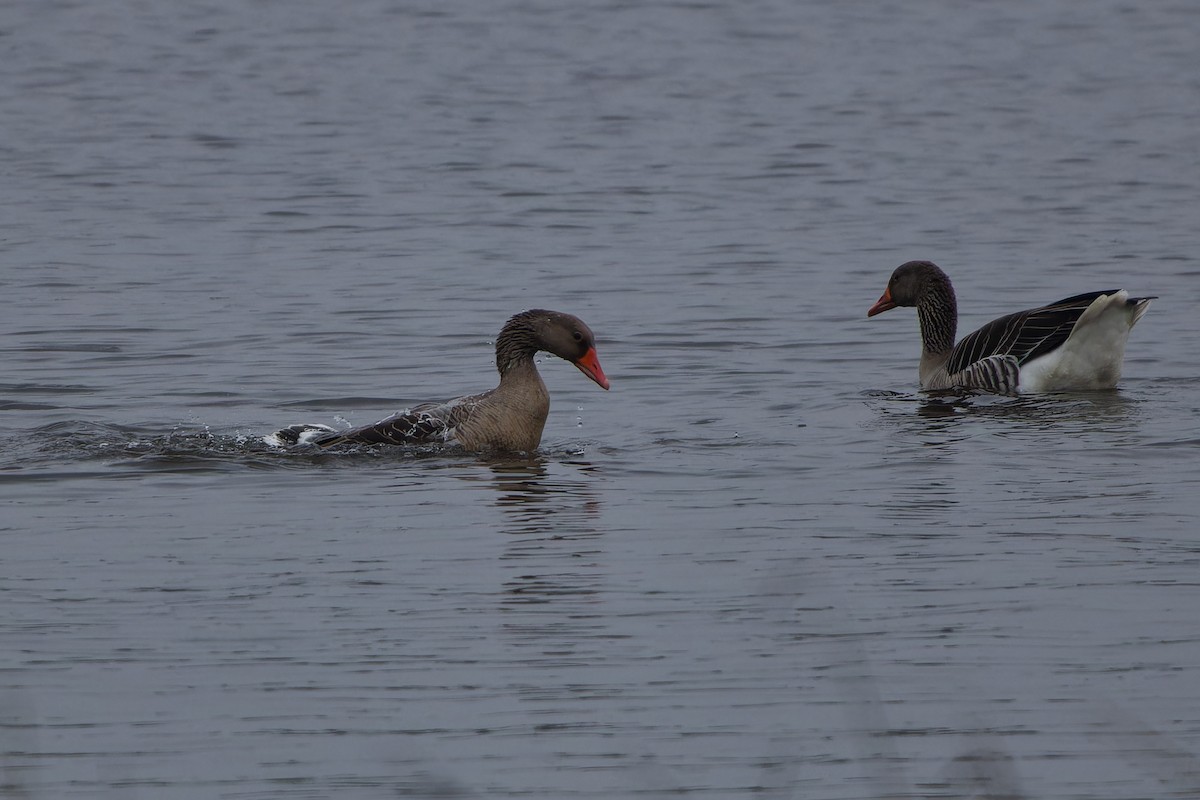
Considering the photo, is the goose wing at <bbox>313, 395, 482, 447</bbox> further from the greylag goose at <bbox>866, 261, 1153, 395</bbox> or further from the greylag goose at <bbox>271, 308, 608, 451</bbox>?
the greylag goose at <bbox>866, 261, 1153, 395</bbox>

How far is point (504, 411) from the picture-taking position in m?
11.3

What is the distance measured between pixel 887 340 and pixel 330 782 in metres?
11.6

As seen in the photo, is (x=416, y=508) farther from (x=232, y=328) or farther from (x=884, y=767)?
(x=232, y=328)

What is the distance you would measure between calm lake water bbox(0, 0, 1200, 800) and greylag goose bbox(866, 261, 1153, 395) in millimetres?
426

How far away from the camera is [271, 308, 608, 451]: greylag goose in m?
11.1

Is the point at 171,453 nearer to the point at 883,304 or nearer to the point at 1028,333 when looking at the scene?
the point at 1028,333

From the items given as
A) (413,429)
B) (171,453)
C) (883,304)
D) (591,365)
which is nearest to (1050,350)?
(883,304)

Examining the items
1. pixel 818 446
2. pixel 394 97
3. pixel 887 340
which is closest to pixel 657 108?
pixel 394 97

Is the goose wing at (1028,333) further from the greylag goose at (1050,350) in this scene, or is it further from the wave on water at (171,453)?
the wave on water at (171,453)

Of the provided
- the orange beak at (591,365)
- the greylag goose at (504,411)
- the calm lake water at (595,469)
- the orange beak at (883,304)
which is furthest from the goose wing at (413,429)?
the orange beak at (883,304)

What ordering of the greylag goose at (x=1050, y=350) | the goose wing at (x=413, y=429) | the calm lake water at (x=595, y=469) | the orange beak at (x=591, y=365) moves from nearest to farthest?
the calm lake water at (x=595, y=469) → the goose wing at (x=413, y=429) → the orange beak at (x=591, y=365) → the greylag goose at (x=1050, y=350)

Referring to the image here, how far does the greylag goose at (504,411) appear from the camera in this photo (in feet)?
36.3

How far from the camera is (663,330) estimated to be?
15945 millimetres

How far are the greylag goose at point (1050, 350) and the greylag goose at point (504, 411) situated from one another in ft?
12.1
